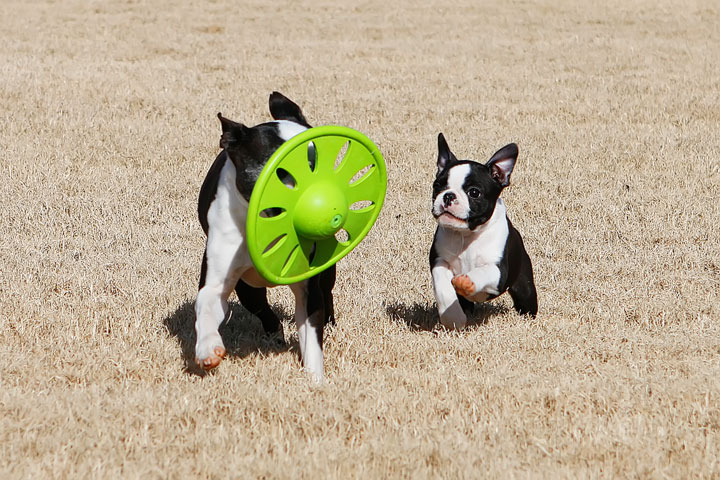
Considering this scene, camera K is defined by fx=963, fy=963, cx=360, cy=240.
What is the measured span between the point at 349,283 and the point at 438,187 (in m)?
1.40

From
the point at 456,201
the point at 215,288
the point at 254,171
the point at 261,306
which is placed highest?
the point at 254,171

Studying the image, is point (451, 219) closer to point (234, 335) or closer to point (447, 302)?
point (447, 302)

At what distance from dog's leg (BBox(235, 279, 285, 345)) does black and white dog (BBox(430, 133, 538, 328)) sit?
3.51ft

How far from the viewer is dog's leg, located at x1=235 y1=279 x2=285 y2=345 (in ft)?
20.3

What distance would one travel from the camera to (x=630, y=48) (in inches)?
769

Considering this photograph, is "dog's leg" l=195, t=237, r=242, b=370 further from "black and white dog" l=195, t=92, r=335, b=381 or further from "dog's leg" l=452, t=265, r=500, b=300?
"dog's leg" l=452, t=265, r=500, b=300

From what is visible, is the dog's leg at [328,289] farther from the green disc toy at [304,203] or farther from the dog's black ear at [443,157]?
the dog's black ear at [443,157]

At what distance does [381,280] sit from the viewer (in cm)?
758

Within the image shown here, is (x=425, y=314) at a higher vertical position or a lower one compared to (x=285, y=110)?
lower

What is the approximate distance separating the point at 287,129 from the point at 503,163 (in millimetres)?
1973

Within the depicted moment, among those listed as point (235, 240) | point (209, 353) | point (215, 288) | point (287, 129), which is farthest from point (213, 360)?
point (287, 129)

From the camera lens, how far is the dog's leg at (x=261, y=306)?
6176mm

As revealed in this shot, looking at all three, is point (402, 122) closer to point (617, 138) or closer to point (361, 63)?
point (617, 138)

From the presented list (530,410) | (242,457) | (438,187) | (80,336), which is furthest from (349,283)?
(242,457)
